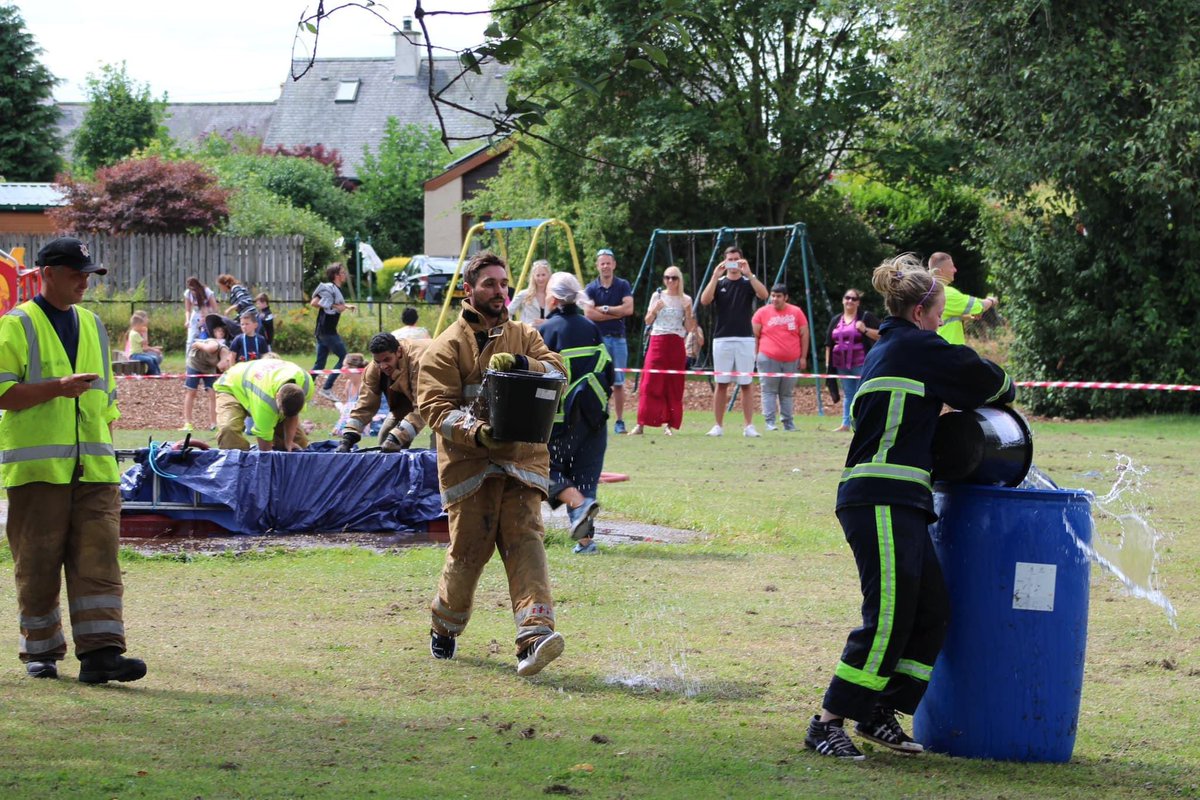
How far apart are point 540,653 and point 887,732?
69.5 inches

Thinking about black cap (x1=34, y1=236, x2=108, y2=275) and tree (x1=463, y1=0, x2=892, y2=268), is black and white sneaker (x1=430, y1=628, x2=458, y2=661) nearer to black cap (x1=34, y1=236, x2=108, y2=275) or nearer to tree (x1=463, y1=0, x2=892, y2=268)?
black cap (x1=34, y1=236, x2=108, y2=275)

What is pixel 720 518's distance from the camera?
38.1ft

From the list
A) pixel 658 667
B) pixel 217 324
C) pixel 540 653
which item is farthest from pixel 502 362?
pixel 217 324

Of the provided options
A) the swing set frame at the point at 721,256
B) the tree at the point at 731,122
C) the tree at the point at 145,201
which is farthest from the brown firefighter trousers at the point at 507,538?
the tree at the point at 145,201

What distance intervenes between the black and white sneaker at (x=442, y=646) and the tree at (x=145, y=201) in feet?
104

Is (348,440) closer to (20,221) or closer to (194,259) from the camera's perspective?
(194,259)

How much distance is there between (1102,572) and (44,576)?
6.44m

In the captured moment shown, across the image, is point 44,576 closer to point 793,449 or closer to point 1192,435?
point 793,449

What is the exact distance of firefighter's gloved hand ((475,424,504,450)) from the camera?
6.59 metres

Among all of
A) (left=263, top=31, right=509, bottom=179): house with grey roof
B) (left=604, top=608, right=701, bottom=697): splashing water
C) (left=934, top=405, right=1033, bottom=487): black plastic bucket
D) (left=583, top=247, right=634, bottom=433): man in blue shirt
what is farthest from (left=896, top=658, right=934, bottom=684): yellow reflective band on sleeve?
(left=263, top=31, right=509, bottom=179): house with grey roof

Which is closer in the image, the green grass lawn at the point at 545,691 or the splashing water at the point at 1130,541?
the green grass lawn at the point at 545,691

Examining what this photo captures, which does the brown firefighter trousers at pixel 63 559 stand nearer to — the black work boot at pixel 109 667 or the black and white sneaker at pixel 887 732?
the black work boot at pixel 109 667

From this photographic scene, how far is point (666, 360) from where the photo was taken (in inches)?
711

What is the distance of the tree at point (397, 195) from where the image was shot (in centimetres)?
6000
